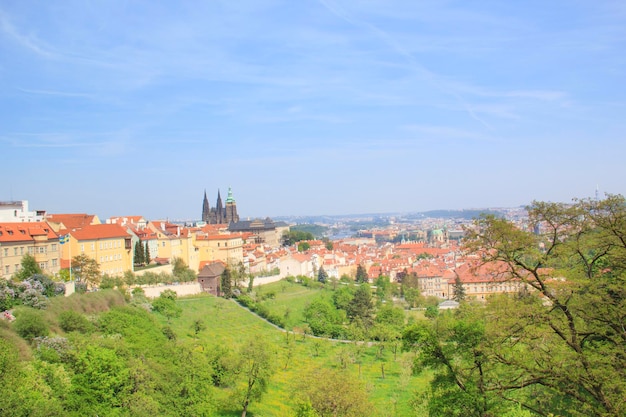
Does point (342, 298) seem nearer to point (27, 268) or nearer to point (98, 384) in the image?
point (27, 268)

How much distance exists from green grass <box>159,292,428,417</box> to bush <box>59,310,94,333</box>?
18.8 feet

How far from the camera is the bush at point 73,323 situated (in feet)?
87.7

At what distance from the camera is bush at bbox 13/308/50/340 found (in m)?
23.5

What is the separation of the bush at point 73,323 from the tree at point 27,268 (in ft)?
18.7

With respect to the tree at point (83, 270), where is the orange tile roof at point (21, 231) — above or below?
above

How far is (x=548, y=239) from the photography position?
1455 centimetres

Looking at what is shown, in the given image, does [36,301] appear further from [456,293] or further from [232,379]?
[456,293]

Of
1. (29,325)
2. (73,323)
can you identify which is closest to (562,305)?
(29,325)

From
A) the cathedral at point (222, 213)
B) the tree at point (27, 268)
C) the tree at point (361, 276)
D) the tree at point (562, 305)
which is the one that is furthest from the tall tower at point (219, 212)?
the tree at point (562, 305)

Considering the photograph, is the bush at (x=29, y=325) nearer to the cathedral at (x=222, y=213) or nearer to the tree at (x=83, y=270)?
the tree at (x=83, y=270)

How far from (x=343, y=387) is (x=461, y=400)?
9696 mm

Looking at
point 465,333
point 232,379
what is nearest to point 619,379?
point 465,333

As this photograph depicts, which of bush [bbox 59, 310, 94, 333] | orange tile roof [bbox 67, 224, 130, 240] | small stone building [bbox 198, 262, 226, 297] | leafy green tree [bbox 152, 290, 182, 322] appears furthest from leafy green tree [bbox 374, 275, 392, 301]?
bush [bbox 59, 310, 94, 333]

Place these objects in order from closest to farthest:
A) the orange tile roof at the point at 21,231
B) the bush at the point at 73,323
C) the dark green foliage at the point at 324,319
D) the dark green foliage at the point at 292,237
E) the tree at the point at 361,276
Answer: the bush at the point at 73,323, the orange tile roof at the point at 21,231, the dark green foliage at the point at 324,319, the tree at the point at 361,276, the dark green foliage at the point at 292,237
